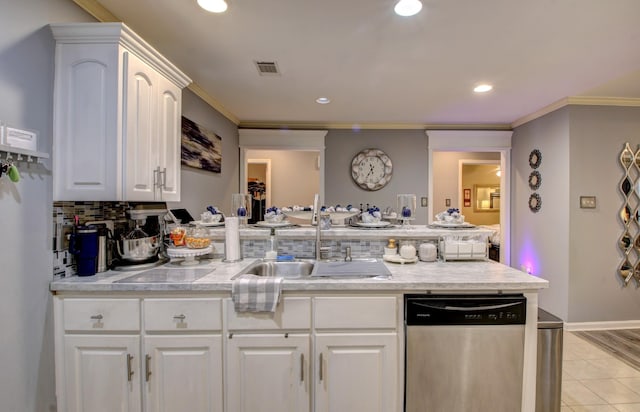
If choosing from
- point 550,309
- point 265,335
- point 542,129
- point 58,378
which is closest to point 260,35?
point 265,335

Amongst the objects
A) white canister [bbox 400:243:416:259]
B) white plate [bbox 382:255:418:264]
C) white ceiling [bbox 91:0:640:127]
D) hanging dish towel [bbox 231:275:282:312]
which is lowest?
hanging dish towel [bbox 231:275:282:312]

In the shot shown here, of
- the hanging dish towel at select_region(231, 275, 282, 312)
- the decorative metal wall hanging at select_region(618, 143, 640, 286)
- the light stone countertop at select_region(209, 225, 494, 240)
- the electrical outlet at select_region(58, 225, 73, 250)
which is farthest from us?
the decorative metal wall hanging at select_region(618, 143, 640, 286)

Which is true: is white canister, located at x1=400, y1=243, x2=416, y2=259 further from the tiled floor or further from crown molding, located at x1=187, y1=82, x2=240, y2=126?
crown molding, located at x1=187, y1=82, x2=240, y2=126

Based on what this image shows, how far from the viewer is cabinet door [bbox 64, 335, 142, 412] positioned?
1437mm

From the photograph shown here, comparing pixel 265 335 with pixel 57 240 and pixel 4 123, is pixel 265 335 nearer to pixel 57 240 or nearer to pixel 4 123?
pixel 57 240

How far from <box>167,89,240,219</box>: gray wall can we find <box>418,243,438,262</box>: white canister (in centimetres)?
208

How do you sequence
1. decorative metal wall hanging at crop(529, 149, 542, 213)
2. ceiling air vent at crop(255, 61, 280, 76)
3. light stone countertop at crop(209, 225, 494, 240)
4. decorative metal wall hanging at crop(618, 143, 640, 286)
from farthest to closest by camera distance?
decorative metal wall hanging at crop(529, 149, 542, 213) < decorative metal wall hanging at crop(618, 143, 640, 286) < ceiling air vent at crop(255, 61, 280, 76) < light stone countertop at crop(209, 225, 494, 240)

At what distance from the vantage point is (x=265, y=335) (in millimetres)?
1464

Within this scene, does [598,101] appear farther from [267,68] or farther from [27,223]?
[27,223]

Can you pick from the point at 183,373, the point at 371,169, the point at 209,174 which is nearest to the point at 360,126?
the point at 371,169

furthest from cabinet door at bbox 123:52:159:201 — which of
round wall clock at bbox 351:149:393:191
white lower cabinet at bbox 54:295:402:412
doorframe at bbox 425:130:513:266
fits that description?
doorframe at bbox 425:130:513:266

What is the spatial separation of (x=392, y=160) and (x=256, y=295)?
132 inches

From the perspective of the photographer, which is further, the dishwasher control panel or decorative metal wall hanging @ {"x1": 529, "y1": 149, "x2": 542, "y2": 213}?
decorative metal wall hanging @ {"x1": 529, "y1": 149, "x2": 542, "y2": 213}

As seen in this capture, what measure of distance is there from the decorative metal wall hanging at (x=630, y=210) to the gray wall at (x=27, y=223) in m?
4.85
